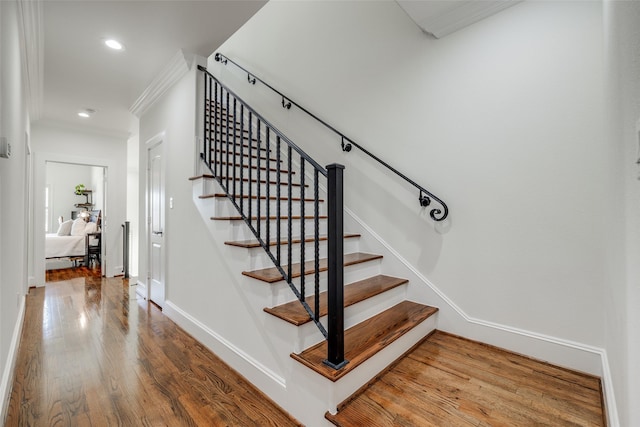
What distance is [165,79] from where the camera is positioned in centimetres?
304

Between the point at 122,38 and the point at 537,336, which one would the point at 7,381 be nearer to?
the point at 122,38

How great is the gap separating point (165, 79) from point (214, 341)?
8.87 feet

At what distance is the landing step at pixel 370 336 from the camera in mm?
1423

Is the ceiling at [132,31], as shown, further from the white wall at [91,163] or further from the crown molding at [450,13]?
the white wall at [91,163]

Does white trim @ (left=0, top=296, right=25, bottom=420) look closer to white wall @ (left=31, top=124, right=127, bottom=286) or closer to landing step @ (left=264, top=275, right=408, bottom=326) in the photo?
landing step @ (left=264, top=275, right=408, bottom=326)

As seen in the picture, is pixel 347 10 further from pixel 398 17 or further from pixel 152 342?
pixel 152 342

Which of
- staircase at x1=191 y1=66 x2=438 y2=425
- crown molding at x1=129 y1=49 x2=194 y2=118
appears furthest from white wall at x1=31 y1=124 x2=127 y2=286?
staircase at x1=191 y1=66 x2=438 y2=425

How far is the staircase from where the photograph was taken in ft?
4.62

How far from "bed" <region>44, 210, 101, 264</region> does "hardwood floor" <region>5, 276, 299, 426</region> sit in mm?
3658

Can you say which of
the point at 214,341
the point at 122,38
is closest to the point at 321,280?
the point at 214,341

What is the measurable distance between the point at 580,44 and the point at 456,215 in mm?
1251

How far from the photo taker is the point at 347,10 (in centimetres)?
295

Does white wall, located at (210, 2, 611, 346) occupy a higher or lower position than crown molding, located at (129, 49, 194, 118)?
lower

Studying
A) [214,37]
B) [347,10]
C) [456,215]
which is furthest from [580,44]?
[214,37]
